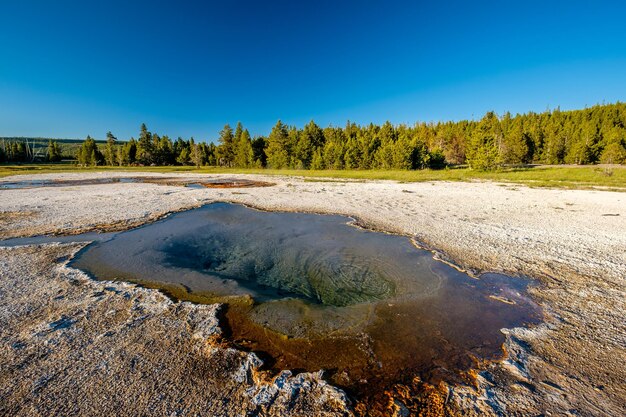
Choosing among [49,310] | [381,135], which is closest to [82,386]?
[49,310]

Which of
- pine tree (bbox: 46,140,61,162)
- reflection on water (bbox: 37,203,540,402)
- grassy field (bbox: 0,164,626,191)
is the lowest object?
reflection on water (bbox: 37,203,540,402)

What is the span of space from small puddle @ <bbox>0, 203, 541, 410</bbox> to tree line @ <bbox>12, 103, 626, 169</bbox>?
1830 inches

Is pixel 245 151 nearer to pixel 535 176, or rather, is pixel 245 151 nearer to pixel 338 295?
pixel 535 176

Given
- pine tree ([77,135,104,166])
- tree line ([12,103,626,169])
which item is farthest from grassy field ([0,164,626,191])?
pine tree ([77,135,104,166])

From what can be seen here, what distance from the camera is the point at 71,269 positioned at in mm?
7168

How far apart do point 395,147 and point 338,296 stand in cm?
5621

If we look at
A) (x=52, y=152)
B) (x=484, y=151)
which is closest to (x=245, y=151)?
(x=484, y=151)

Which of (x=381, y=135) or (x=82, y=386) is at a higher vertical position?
(x=381, y=135)

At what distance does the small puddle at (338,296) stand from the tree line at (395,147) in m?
46.5

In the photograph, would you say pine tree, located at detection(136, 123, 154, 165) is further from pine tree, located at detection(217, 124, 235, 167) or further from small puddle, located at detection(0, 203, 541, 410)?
small puddle, located at detection(0, 203, 541, 410)

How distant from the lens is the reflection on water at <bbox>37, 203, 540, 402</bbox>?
423cm

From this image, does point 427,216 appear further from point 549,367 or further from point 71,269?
point 71,269

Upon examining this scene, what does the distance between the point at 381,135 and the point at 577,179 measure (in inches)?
1927

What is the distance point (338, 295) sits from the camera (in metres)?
6.33
